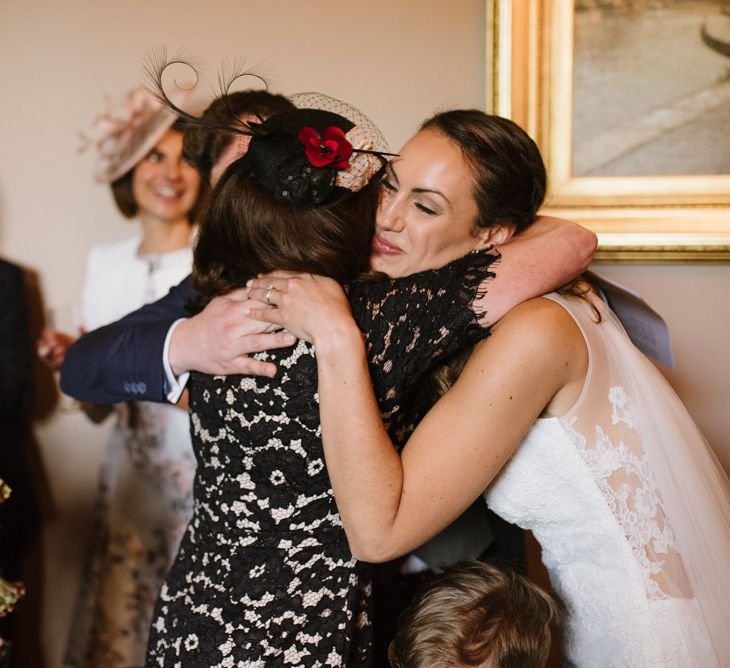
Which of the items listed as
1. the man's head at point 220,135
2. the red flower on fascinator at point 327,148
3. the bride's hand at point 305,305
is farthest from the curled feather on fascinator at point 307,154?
the man's head at point 220,135

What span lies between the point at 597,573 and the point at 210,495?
68 centimetres

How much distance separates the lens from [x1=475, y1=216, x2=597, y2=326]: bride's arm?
3.92 feet

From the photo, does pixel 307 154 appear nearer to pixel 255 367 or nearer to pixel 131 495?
pixel 255 367

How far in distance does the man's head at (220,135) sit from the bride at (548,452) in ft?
1.64

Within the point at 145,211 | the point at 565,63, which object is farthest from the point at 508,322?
the point at 145,211

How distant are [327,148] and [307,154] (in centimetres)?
4

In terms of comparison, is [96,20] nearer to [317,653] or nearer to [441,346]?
[441,346]

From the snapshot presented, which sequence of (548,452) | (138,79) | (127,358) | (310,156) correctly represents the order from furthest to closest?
(138,79) < (127,358) < (548,452) < (310,156)

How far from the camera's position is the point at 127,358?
5.09ft

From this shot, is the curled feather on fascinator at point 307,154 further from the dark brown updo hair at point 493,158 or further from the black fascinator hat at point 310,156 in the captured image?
the dark brown updo hair at point 493,158

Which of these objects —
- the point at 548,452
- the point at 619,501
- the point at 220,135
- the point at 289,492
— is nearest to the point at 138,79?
the point at 220,135

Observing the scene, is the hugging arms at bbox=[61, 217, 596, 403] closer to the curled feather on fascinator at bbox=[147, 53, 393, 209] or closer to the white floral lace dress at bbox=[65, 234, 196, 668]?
the curled feather on fascinator at bbox=[147, 53, 393, 209]

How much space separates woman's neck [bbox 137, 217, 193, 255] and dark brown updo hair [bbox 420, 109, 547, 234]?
92 centimetres

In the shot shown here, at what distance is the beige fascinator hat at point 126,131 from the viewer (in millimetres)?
2055
